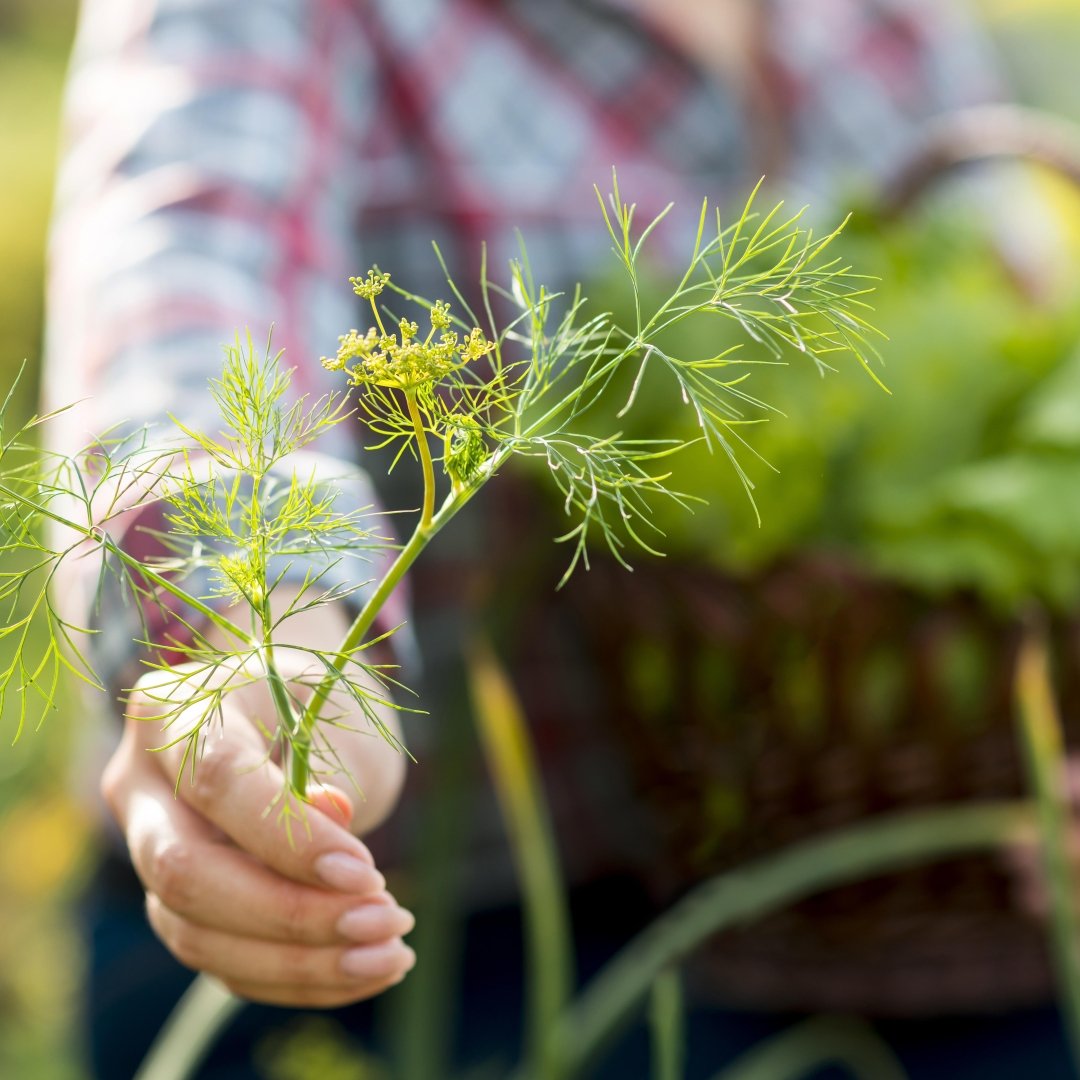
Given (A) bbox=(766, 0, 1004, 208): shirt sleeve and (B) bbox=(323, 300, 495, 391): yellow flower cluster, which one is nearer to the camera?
(B) bbox=(323, 300, 495, 391): yellow flower cluster

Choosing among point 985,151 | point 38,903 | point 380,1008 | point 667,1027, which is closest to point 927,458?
point 985,151

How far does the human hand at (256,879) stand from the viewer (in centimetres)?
19

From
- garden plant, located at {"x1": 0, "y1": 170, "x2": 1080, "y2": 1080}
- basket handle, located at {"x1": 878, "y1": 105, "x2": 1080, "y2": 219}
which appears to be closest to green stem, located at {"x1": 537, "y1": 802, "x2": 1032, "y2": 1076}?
garden plant, located at {"x1": 0, "y1": 170, "x2": 1080, "y2": 1080}

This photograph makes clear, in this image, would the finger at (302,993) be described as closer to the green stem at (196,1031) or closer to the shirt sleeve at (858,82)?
the green stem at (196,1031)

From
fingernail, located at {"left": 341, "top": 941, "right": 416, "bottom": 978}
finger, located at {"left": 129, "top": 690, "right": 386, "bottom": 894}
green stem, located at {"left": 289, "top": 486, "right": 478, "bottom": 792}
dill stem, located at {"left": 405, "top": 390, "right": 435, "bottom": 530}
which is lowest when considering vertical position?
fingernail, located at {"left": 341, "top": 941, "right": 416, "bottom": 978}

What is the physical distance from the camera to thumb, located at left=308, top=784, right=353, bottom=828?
0.61 ft

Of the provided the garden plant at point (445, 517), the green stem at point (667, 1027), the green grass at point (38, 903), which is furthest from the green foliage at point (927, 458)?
the green grass at point (38, 903)

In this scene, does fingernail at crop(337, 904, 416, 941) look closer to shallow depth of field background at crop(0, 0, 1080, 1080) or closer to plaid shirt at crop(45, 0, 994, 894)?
plaid shirt at crop(45, 0, 994, 894)

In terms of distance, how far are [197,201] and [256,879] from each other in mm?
262

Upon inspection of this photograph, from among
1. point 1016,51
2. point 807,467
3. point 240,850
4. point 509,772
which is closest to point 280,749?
point 240,850

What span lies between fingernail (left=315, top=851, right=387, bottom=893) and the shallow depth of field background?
47 centimetres

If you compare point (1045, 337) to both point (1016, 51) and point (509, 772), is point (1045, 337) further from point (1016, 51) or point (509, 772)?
point (1016, 51)

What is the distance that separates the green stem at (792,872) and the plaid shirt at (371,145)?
0.13m

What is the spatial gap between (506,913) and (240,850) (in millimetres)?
392
